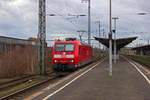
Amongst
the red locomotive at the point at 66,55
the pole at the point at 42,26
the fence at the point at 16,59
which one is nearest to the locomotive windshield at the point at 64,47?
the red locomotive at the point at 66,55

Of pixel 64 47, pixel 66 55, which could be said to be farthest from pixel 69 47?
pixel 66 55

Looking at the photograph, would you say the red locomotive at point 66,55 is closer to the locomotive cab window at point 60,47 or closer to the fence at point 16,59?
the locomotive cab window at point 60,47

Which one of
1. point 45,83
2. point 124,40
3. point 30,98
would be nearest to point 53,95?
point 30,98

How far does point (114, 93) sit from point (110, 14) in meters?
14.9

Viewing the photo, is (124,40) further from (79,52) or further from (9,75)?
(9,75)

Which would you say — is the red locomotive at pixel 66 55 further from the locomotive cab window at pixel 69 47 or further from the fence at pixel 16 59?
the fence at pixel 16 59

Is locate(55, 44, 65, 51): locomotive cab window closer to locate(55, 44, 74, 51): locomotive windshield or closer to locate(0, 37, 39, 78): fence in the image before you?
locate(55, 44, 74, 51): locomotive windshield

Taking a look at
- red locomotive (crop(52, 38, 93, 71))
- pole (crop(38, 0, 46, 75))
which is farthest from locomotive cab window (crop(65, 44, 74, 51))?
pole (crop(38, 0, 46, 75))

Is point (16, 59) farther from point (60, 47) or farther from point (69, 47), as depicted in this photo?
point (69, 47)

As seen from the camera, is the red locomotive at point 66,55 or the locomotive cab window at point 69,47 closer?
the red locomotive at point 66,55

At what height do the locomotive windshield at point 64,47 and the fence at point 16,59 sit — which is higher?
the locomotive windshield at point 64,47

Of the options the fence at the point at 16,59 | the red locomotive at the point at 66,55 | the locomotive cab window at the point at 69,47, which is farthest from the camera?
the locomotive cab window at the point at 69,47

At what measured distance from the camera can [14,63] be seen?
28.6m

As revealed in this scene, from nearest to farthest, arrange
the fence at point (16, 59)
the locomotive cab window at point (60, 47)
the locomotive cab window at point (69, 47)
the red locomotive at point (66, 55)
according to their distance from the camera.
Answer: the fence at point (16, 59)
the red locomotive at point (66, 55)
the locomotive cab window at point (69, 47)
the locomotive cab window at point (60, 47)
